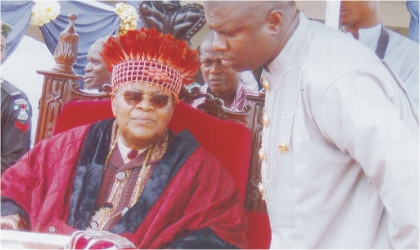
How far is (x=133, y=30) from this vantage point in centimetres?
137

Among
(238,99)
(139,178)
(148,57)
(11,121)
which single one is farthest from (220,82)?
(11,121)

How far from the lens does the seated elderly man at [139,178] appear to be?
51.5 inches

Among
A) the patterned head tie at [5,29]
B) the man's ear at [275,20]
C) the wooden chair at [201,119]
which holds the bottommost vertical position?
the wooden chair at [201,119]

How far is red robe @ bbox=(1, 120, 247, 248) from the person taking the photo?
4.27 feet

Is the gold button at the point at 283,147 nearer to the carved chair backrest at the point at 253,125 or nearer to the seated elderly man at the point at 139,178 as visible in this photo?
the seated elderly man at the point at 139,178

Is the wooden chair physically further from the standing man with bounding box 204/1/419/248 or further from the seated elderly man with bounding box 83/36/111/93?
the standing man with bounding box 204/1/419/248

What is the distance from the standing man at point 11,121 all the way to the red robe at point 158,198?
4 centimetres

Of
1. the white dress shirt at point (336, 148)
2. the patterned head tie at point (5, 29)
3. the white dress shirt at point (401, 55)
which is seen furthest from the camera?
the patterned head tie at point (5, 29)

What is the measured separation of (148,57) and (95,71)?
26 centimetres

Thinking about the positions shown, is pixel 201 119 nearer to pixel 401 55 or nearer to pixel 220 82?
pixel 220 82

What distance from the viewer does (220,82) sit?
1.51 m

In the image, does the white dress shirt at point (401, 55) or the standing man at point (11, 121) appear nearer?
the white dress shirt at point (401, 55)

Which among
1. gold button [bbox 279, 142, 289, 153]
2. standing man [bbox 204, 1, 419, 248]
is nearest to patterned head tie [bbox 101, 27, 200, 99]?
standing man [bbox 204, 1, 419, 248]

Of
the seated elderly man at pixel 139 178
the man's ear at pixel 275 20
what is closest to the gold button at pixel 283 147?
the man's ear at pixel 275 20
